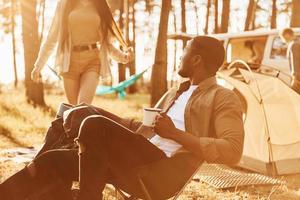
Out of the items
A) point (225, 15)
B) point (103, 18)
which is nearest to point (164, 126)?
point (103, 18)

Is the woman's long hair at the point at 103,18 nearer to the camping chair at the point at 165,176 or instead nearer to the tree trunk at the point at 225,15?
the camping chair at the point at 165,176

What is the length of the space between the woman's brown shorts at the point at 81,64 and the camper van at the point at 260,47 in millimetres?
5629

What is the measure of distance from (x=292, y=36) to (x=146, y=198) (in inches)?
199

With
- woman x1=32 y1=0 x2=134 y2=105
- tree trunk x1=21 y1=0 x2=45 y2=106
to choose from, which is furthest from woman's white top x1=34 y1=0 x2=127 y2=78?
tree trunk x1=21 y1=0 x2=45 y2=106

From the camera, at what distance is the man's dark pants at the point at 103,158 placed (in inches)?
99.8

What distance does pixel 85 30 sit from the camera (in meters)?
4.56

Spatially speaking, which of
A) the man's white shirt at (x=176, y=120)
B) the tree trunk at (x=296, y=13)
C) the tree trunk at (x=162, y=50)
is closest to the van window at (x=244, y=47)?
the tree trunk at (x=296, y=13)

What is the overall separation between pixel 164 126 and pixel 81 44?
2196 millimetres

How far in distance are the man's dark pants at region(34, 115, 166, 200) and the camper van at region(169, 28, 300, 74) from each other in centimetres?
724

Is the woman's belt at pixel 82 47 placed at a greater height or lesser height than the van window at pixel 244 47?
greater

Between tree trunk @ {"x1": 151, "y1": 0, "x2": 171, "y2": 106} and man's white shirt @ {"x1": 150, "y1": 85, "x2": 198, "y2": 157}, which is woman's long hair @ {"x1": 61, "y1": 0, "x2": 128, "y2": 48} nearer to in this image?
man's white shirt @ {"x1": 150, "y1": 85, "x2": 198, "y2": 157}

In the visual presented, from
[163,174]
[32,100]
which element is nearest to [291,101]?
[163,174]

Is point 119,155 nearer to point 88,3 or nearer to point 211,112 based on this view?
point 211,112

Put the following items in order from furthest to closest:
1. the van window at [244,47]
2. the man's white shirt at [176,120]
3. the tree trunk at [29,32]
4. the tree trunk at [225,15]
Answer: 1. the tree trunk at [225,15]
2. the tree trunk at [29,32]
3. the van window at [244,47]
4. the man's white shirt at [176,120]
